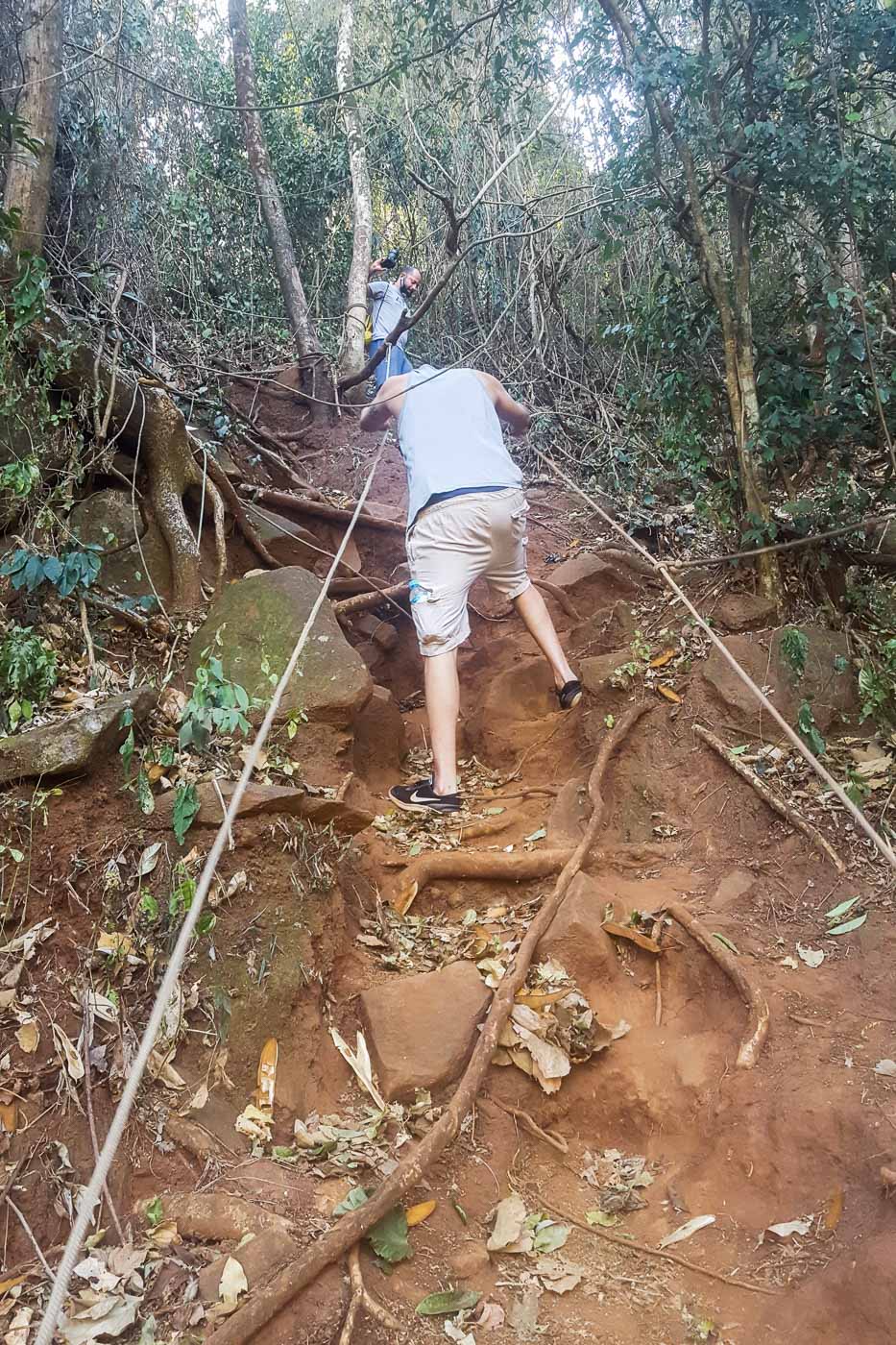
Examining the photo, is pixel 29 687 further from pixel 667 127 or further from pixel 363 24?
pixel 363 24

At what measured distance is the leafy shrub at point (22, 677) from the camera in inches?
119

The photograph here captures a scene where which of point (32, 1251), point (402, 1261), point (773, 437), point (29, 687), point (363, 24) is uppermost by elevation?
point (363, 24)

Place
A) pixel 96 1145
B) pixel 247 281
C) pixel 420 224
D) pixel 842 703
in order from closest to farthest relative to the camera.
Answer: pixel 96 1145 → pixel 842 703 → pixel 247 281 → pixel 420 224

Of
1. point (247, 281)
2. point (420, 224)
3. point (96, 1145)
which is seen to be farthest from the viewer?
point (420, 224)

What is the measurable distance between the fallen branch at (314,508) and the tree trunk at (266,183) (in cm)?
293

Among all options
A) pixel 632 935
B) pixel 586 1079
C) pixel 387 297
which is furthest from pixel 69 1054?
pixel 387 297

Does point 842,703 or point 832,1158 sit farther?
point 842,703

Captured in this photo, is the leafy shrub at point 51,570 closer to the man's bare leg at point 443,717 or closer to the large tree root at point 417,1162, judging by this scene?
the man's bare leg at point 443,717

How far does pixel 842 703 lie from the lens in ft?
11.3

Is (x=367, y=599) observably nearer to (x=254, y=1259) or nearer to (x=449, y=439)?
(x=449, y=439)

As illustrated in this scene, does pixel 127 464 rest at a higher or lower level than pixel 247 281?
lower

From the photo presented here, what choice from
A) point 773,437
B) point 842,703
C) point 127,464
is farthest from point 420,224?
point 842,703

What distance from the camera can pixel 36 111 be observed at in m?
4.93

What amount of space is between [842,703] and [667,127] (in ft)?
8.37
